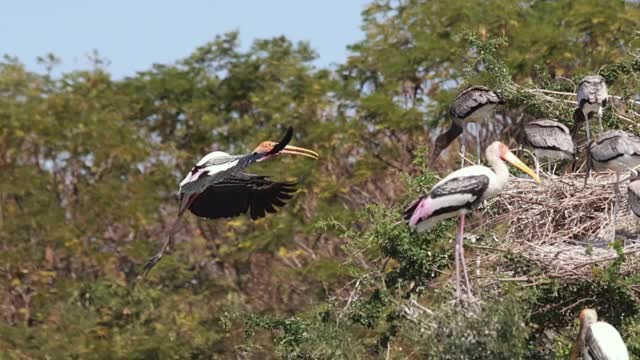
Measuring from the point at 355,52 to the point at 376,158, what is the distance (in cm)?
205

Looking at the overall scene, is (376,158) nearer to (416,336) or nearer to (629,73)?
(629,73)

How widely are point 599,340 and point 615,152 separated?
2.61m

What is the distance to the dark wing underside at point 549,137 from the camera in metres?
13.7

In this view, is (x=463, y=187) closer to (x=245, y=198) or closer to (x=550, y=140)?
(x=550, y=140)

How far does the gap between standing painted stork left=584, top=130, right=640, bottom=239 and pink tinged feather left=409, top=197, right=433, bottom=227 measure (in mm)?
2432

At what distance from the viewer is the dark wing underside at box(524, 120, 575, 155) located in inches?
540

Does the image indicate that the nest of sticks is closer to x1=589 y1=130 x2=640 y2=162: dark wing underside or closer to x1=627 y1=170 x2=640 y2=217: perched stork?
x1=627 y1=170 x2=640 y2=217: perched stork

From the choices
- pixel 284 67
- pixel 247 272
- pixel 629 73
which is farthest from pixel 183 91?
pixel 629 73

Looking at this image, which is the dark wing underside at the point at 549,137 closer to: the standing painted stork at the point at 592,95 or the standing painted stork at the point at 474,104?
the standing painted stork at the point at 592,95

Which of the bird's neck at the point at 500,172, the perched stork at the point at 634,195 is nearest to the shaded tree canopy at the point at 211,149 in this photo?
the perched stork at the point at 634,195

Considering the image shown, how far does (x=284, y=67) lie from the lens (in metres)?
27.8

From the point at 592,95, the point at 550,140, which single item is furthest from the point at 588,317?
the point at 592,95

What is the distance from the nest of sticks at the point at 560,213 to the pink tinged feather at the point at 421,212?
6.51 feet

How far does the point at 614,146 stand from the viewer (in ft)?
41.8
